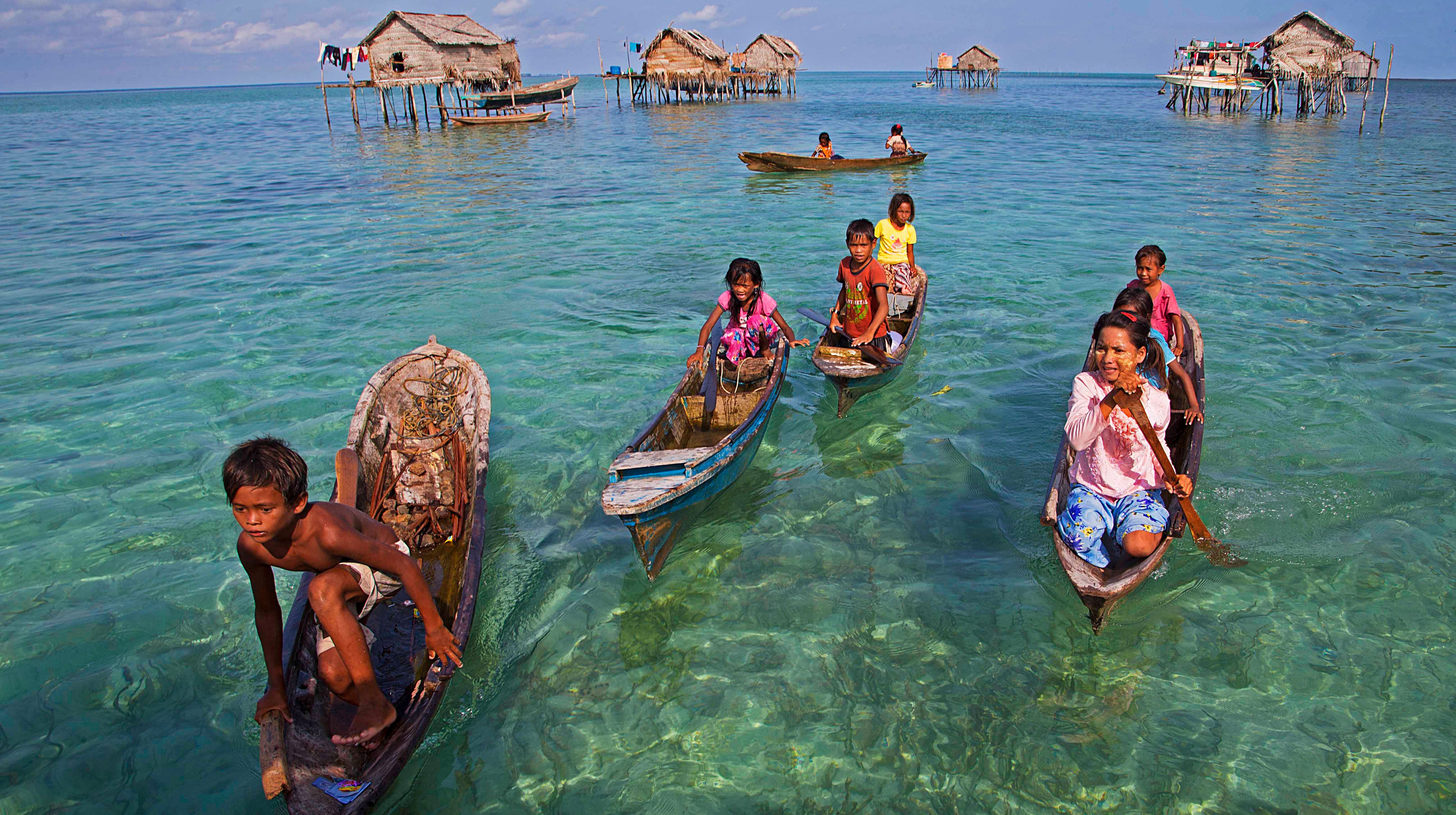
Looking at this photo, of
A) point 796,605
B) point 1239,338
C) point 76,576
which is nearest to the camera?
point 796,605

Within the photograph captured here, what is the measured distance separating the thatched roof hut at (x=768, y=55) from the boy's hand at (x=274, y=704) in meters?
62.1

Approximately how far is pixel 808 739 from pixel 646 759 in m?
0.86

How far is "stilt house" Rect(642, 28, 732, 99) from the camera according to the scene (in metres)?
48.1

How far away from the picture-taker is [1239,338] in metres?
9.20

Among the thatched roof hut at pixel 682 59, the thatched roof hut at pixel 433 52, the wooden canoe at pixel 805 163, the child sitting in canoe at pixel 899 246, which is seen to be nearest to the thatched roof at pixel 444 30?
the thatched roof hut at pixel 433 52

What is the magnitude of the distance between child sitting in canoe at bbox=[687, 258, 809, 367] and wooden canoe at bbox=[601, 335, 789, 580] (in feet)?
1.17

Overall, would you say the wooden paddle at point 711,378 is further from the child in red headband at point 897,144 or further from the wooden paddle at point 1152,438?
the child in red headband at point 897,144

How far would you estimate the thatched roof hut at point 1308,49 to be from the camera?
3650 cm

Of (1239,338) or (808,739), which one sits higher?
Answer: (1239,338)

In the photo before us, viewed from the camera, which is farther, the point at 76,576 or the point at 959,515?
the point at 959,515

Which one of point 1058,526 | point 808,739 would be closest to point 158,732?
point 808,739

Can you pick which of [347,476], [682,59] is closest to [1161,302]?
[347,476]

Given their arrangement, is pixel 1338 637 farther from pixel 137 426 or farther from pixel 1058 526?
pixel 137 426

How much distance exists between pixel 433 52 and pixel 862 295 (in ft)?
121
